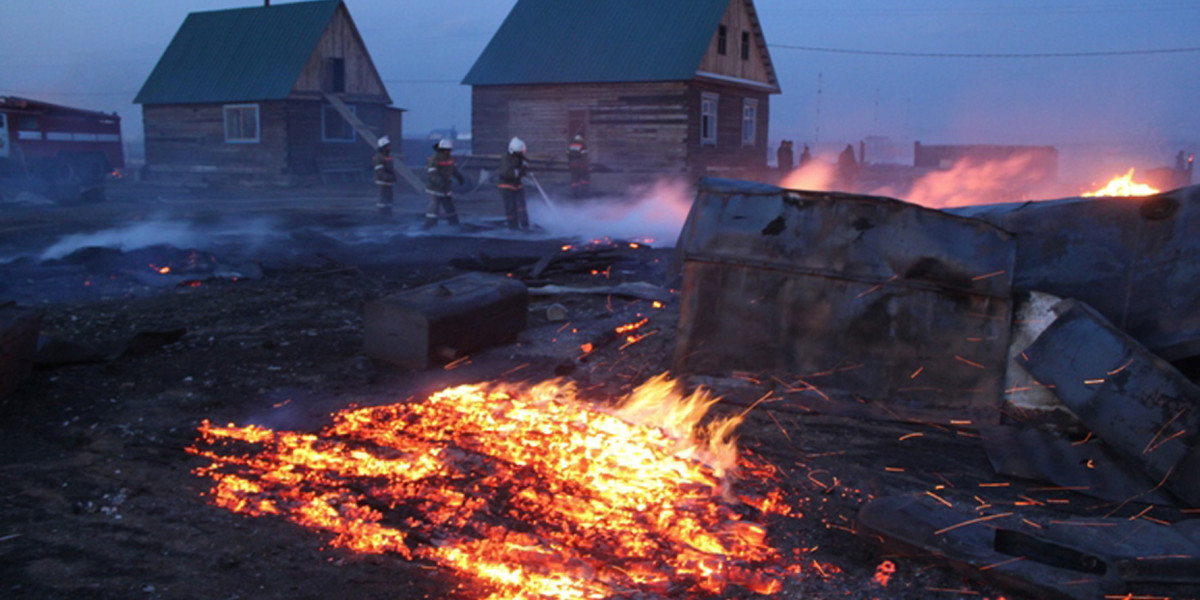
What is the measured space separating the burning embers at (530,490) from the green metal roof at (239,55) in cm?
2475

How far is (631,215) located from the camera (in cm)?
1956

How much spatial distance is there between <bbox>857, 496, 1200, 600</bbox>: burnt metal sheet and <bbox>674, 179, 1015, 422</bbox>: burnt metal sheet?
1358 millimetres

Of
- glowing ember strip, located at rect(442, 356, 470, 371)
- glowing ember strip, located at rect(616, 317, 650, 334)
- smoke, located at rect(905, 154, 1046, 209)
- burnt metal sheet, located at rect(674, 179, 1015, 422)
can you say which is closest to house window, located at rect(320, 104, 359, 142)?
smoke, located at rect(905, 154, 1046, 209)

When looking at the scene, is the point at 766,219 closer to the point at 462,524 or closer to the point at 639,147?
the point at 462,524

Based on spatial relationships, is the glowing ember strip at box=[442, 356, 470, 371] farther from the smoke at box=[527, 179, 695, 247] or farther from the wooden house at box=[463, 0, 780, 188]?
the wooden house at box=[463, 0, 780, 188]

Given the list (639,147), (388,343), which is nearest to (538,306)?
(388,343)

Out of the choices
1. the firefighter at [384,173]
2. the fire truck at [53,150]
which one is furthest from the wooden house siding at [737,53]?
the fire truck at [53,150]

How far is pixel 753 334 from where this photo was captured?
558cm

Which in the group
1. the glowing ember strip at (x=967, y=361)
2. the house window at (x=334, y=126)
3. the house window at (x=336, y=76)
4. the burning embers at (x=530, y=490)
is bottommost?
the burning embers at (x=530, y=490)

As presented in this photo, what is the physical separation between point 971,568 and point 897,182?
30141 millimetres

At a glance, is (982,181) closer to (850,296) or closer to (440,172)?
(440,172)

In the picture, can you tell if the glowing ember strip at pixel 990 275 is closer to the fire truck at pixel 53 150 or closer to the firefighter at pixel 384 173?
the firefighter at pixel 384 173

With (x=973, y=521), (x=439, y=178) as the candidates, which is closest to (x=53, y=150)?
(x=439, y=178)

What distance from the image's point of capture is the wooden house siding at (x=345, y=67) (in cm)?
2769
